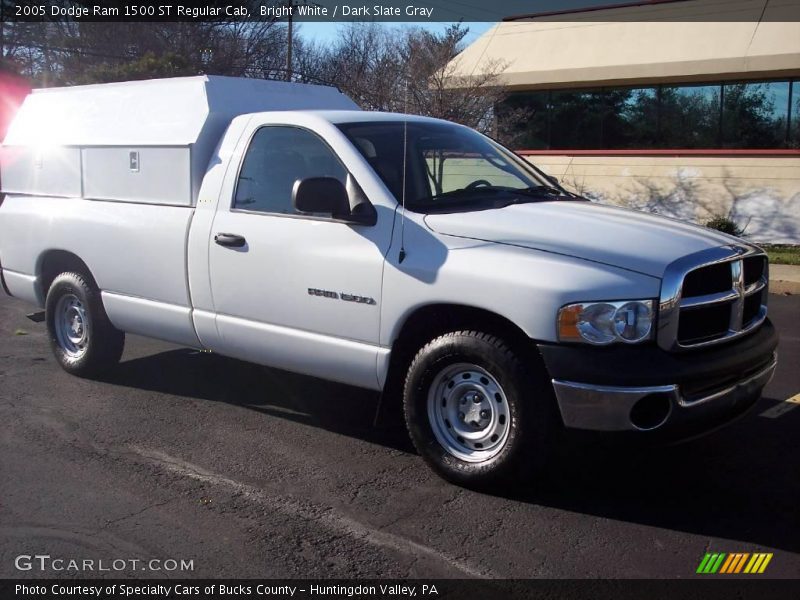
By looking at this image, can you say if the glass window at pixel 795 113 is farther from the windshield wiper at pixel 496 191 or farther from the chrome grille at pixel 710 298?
the chrome grille at pixel 710 298

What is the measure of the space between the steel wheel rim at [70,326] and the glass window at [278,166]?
2168 millimetres

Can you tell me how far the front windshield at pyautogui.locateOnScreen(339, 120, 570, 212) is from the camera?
194 inches

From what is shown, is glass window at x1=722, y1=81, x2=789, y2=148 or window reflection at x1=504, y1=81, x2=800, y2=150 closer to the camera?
glass window at x1=722, y1=81, x2=789, y2=148

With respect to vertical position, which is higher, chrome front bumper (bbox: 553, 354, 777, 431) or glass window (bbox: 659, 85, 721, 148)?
glass window (bbox: 659, 85, 721, 148)

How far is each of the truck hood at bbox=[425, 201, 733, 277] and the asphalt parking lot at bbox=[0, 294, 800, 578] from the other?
1283 mm

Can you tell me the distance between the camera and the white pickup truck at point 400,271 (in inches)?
158

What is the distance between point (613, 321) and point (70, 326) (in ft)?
15.6

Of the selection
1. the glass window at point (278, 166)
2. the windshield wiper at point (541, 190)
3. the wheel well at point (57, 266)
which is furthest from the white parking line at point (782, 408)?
Result: the wheel well at point (57, 266)

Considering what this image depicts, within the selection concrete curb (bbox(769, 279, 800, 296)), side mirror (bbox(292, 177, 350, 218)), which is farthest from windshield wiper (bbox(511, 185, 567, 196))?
concrete curb (bbox(769, 279, 800, 296))
